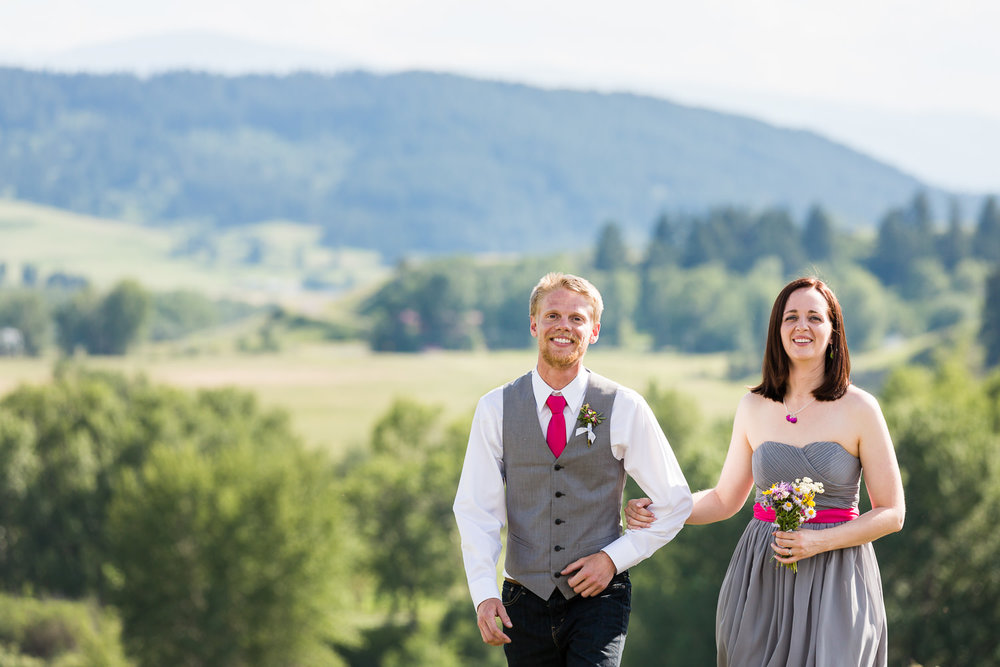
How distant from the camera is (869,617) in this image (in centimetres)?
443

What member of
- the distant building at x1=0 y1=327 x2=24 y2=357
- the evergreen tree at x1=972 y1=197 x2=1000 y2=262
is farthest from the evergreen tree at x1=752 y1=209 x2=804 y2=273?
the distant building at x1=0 y1=327 x2=24 y2=357

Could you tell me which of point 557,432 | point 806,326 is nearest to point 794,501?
point 806,326

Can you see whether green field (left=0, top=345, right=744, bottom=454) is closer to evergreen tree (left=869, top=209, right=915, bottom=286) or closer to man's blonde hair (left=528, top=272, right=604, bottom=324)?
evergreen tree (left=869, top=209, right=915, bottom=286)

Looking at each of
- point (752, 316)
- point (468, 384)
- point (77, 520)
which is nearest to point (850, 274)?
point (752, 316)

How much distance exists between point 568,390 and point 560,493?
43cm

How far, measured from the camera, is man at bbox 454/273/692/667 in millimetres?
4492

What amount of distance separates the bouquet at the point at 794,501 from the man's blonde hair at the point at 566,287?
1020 mm

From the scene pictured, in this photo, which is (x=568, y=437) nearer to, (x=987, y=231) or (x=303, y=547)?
(x=303, y=547)

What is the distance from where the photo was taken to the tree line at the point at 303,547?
34469 mm

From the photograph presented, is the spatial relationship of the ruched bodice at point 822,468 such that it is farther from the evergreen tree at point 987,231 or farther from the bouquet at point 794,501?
the evergreen tree at point 987,231

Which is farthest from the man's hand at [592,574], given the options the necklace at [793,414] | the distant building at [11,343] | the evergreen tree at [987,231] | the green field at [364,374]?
the evergreen tree at [987,231]

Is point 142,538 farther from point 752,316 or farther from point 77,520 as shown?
point 752,316

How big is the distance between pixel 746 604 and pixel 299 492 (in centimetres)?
4219

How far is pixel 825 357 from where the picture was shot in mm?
4676
